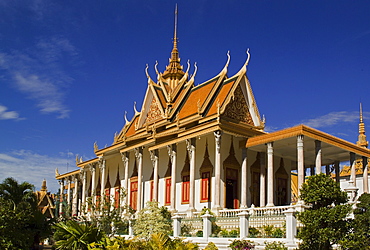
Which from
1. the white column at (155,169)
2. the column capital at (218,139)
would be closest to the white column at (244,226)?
the column capital at (218,139)

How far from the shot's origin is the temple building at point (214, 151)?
21500mm

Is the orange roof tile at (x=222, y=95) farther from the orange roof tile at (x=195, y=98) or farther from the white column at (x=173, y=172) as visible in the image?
the white column at (x=173, y=172)

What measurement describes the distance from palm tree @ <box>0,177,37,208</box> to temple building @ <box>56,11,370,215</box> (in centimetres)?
272

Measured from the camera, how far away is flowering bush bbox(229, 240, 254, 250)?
14.4 meters

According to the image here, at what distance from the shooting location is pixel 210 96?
25297 millimetres

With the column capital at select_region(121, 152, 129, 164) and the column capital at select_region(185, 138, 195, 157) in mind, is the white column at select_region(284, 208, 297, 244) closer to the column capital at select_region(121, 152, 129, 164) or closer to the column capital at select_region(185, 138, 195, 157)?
the column capital at select_region(185, 138, 195, 157)

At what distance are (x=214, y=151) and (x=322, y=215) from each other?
11.7m

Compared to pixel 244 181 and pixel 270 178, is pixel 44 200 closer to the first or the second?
pixel 244 181

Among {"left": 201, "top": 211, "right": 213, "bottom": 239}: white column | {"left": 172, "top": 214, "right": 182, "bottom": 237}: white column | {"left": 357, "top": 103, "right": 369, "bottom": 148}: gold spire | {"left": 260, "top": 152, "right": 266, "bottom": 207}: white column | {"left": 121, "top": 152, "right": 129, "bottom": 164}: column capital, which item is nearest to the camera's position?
{"left": 201, "top": 211, "right": 213, "bottom": 239}: white column

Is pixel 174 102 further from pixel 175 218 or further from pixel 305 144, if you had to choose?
pixel 175 218

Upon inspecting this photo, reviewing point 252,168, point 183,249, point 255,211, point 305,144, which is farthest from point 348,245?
point 252,168

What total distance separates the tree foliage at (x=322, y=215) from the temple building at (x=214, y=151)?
658cm

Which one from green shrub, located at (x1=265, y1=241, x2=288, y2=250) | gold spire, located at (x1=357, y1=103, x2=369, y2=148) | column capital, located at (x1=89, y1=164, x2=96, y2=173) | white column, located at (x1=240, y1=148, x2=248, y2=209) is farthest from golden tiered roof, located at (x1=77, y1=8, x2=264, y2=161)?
gold spire, located at (x1=357, y1=103, x2=369, y2=148)

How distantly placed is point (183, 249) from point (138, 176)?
45.8 feet
